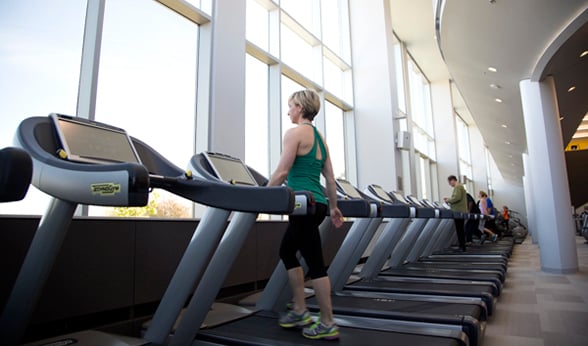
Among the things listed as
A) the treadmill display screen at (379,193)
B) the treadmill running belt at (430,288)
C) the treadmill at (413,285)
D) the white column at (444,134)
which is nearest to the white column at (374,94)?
the treadmill display screen at (379,193)

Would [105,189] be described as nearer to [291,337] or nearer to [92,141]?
[92,141]

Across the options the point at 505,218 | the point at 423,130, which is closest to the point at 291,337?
the point at 423,130

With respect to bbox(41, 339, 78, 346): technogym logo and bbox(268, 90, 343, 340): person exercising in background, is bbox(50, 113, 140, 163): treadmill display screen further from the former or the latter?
bbox(41, 339, 78, 346): technogym logo

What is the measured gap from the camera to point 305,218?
198 centimetres

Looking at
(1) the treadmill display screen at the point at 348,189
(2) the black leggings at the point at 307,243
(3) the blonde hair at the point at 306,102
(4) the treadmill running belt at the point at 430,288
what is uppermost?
(3) the blonde hair at the point at 306,102

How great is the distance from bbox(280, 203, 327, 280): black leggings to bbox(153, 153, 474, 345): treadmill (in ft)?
0.79

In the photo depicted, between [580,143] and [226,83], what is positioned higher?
[580,143]

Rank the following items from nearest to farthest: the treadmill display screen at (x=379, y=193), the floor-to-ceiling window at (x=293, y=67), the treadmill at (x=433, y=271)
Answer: the treadmill at (x=433, y=271) → the treadmill display screen at (x=379, y=193) → the floor-to-ceiling window at (x=293, y=67)

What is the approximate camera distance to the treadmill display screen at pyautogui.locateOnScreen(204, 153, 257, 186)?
230cm

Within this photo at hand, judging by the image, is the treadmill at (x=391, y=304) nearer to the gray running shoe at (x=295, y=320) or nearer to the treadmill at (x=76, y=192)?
the gray running shoe at (x=295, y=320)

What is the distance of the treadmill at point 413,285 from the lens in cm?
300

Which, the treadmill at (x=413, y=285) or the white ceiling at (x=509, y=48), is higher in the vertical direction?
the white ceiling at (x=509, y=48)

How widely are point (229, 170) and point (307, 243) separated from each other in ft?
2.43

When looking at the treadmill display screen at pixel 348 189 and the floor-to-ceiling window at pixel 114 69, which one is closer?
the floor-to-ceiling window at pixel 114 69
